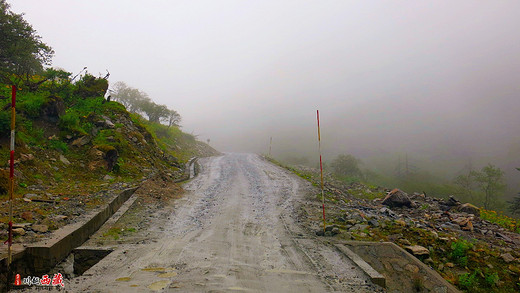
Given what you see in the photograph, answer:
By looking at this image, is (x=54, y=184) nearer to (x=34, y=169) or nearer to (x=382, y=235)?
(x=34, y=169)

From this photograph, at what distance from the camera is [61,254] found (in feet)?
16.6

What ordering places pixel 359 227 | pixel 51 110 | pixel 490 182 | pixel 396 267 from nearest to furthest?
pixel 396 267 → pixel 359 227 → pixel 51 110 → pixel 490 182

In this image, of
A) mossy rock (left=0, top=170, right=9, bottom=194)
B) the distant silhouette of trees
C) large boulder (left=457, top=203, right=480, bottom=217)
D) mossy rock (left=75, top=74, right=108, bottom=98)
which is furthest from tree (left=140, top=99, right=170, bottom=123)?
large boulder (left=457, top=203, right=480, bottom=217)

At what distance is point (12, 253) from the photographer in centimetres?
425

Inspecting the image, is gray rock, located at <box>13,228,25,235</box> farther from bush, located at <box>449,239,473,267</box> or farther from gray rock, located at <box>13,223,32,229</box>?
bush, located at <box>449,239,473,267</box>

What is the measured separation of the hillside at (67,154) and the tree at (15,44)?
60.2 inches

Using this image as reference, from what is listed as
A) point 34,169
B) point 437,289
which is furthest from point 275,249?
point 34,169

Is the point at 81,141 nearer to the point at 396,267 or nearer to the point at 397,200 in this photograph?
the point at 396,267

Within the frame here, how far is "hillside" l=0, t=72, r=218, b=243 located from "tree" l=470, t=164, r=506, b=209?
35.5 m

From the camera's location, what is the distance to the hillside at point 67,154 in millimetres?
6719

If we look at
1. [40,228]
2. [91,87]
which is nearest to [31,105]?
[91,87]

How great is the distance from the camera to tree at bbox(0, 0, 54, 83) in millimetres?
13453

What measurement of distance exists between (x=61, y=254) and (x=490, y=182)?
134 feet

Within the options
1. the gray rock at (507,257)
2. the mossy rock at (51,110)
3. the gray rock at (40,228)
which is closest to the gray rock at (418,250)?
the gray rock at (507,257)
